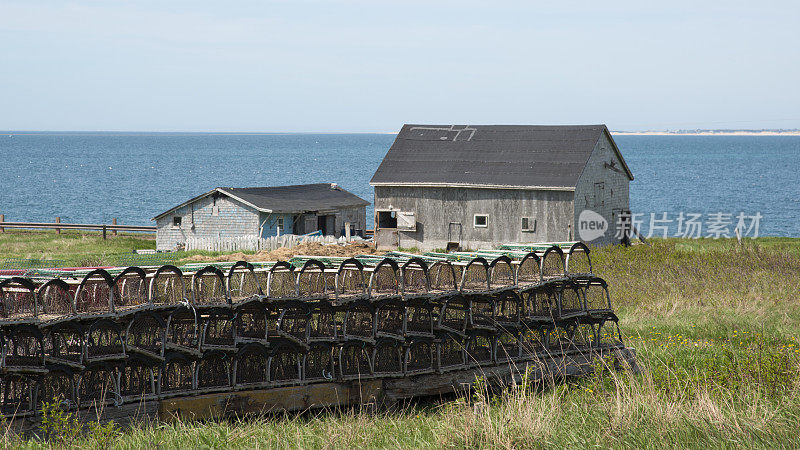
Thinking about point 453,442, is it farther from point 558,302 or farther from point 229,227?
point 229,227

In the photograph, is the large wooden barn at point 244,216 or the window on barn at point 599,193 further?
the large wooden barn at point 244,216

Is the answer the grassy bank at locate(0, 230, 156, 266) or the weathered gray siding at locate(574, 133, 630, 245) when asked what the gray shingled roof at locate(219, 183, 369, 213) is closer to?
the grassy bank at locate(0, 230, 156, 266)

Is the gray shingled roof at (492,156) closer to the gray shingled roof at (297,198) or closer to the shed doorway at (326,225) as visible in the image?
the gray shingled roof at (297,198)

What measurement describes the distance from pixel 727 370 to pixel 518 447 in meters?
6.55

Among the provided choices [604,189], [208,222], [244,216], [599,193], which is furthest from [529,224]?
[208,222]

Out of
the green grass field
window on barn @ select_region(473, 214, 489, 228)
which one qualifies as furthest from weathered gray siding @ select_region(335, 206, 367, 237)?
the green grass field

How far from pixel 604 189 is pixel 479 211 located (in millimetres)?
6335

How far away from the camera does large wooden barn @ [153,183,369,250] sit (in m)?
38.4

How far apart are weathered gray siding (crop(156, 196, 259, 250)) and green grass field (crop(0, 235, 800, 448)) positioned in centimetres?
2146

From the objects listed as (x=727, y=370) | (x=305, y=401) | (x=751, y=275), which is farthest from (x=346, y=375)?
(x=751, y=275)

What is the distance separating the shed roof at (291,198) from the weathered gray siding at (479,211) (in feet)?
12.9

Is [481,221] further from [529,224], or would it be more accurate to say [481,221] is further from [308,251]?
[308,251]

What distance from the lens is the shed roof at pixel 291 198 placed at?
38562 mm

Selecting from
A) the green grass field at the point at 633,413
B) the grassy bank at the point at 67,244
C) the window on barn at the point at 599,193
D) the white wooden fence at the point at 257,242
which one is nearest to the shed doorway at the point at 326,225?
the white wooden fence at the point at 257,242
